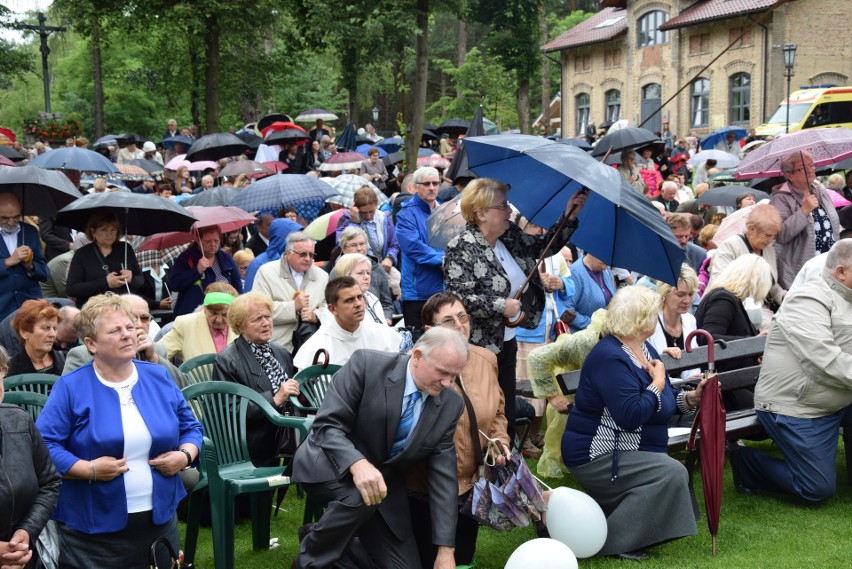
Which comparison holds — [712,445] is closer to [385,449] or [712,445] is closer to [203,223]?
[385,449]

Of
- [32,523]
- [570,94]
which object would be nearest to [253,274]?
[32,523]

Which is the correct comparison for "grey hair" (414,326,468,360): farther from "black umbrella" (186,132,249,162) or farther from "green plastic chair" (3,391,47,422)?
"black umbrella" (186,132,249,162)

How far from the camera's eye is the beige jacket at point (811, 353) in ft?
20.7

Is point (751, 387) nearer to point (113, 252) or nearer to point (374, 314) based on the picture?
point (374, 314)

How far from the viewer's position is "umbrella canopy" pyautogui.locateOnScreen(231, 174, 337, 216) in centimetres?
1052

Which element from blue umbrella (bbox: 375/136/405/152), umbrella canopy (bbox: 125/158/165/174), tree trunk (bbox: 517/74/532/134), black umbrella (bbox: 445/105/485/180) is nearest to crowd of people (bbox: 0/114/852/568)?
black umbrella (bbox: 445/105/485/180)

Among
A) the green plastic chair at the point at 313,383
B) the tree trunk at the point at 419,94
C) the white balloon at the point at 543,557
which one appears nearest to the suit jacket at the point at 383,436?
the white balloon at the point at 543,557

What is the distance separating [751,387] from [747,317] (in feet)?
1.76

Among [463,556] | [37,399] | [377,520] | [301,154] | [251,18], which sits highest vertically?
[251,18]

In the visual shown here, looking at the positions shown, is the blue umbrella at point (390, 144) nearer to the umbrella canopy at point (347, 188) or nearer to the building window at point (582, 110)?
the umbrella canopy at point (347, 188)

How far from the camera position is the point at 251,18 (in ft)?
85.9

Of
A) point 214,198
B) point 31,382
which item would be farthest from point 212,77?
point 31,382

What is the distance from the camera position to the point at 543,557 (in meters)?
5.04

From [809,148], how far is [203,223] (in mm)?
6034
